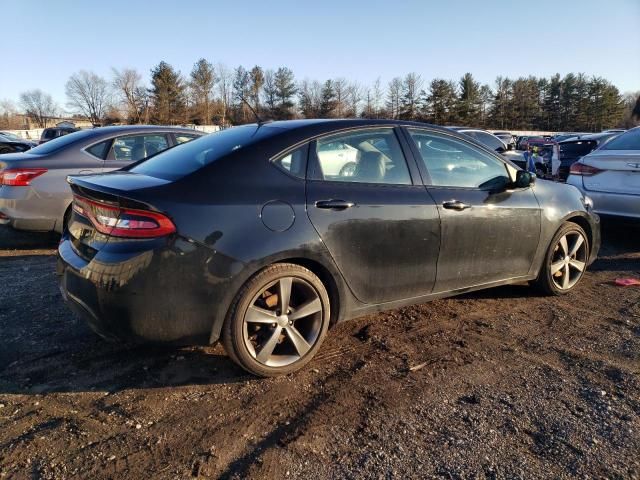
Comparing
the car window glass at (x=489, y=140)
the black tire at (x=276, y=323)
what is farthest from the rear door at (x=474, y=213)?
the car window glass at (x=489, y=140)

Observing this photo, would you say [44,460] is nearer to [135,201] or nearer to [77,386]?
[77,386]

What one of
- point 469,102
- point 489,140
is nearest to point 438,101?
point 469,102

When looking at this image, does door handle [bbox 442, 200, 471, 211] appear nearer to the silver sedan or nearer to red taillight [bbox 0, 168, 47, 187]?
the silver sedan

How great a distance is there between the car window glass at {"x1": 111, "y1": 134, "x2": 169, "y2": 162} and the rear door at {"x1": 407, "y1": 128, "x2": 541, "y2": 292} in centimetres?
403

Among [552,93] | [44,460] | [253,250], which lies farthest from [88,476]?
[552,93]

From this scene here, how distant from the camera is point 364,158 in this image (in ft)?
11.0

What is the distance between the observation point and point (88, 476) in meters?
2.10

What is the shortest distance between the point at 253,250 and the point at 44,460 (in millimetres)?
1411

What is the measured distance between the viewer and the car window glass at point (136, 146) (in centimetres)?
636

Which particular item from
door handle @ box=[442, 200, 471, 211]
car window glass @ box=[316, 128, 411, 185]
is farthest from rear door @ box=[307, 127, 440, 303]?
door handle @ box=[442, 200, 471, 211]

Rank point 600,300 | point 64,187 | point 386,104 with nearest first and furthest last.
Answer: point 600,300 < point 64,187 < point 386,104

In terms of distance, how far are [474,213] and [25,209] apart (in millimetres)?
5134

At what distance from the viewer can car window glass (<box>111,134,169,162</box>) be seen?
6363mm

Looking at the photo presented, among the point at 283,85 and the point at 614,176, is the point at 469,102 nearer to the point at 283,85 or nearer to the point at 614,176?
the point at 283,85
